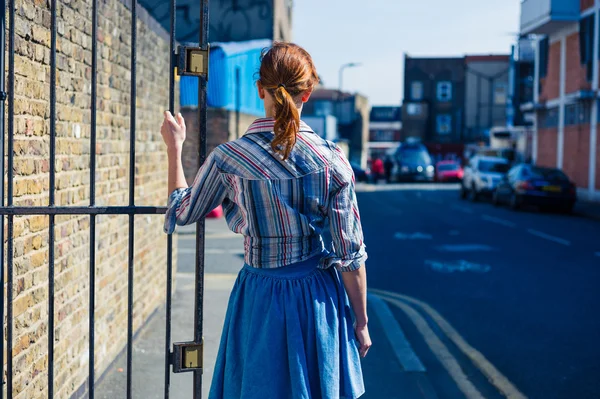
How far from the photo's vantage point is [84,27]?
446cm

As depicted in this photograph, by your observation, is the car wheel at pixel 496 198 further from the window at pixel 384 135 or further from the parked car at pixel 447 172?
A: the window at pixel 384 135

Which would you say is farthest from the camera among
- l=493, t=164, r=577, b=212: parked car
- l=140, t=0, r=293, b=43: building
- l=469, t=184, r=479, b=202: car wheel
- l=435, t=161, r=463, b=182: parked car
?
l=435, t=161, r=463, b=182: parked car

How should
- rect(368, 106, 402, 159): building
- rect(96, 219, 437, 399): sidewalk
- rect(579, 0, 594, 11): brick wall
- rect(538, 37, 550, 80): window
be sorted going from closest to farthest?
rect(96, 219, 437, 399): sidewalk < rect(579, 0, 594, 11): brick wall < rect(538, 37, 550, 80): window < rect(368, 106, 402, 159): building

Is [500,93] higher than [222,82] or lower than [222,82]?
higher

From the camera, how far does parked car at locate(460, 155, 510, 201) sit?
27594 millimetres

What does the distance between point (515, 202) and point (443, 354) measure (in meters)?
18.1

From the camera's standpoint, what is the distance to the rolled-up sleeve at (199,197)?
2.78m

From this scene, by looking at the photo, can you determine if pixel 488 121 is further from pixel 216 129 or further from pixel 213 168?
pixel 213 168

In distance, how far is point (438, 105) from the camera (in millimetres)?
68750

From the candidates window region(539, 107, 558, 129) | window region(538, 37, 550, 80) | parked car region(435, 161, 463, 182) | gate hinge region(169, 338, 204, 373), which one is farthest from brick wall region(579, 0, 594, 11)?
gate hinge region(169, 338, 204, 373)

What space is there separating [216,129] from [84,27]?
14.9 metres

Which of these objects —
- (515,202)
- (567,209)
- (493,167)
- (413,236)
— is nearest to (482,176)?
(493,167)

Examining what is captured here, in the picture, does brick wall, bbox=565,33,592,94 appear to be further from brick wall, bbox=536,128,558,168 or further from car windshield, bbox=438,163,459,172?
car windshield, bbox=438,163,459,172

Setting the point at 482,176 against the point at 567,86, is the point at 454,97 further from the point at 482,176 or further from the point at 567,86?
the point at 482,176
